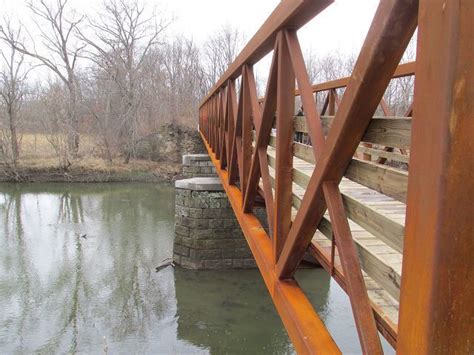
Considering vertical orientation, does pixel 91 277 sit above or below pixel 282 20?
below

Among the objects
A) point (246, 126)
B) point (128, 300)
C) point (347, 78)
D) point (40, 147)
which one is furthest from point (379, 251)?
point (40, 147)

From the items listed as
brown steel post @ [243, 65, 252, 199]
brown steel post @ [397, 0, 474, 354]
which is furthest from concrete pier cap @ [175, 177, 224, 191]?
brown steel post @ [397, 0, 474, 354]

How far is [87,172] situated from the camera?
70.8 feet

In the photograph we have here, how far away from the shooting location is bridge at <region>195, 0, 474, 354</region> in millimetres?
758

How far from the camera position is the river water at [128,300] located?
6465 mm

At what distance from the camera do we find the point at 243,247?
30.6 ft

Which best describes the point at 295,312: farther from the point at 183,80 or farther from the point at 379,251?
the point at 183,80

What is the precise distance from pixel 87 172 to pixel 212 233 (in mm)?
14433

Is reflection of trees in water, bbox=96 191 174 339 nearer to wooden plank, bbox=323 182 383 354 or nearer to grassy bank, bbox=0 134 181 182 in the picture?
wooden plank, bbox=323 182 383 354

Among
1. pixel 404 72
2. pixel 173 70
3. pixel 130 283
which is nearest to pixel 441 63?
pixel 404 72

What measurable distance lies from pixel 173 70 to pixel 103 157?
1242cm

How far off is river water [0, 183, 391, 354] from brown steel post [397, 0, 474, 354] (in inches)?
232

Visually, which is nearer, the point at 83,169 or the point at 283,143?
the point at 283,143

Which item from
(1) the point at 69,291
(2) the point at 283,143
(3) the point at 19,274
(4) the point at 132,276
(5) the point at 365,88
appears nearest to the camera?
(5) the point at 365,88
